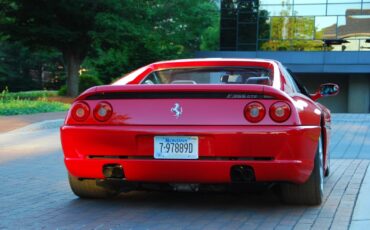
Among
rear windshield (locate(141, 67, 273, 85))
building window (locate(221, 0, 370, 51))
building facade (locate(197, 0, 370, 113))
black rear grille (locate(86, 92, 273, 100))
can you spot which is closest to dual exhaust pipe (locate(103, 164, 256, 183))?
black rear grille (locate(86, 92, 273, 100))

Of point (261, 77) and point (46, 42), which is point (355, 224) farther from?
point (46, 42)

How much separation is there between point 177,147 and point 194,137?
170 mm

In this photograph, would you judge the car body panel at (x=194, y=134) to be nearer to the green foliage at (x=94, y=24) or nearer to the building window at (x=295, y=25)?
the green foliage at (x=94, y=24)

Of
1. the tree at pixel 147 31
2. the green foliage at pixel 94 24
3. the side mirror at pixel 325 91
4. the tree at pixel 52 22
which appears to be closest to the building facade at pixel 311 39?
the tree at pixel 147 31

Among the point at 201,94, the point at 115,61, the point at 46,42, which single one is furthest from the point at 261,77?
the point at 115,61

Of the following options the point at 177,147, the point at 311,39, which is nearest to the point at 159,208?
the point at 177,147

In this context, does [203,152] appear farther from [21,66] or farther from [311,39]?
[21,66]

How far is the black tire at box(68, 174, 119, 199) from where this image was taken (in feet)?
18.7

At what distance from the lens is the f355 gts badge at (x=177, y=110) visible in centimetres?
504

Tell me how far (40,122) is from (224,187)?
1011cm

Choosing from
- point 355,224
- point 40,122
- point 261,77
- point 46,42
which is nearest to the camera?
point 355,224

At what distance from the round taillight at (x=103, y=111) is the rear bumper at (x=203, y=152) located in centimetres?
10

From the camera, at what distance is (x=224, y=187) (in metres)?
5.18

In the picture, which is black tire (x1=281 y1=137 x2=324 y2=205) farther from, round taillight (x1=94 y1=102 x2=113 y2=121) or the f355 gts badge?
round taillight (x1=94 y1=102 x2=113 y2=121)
